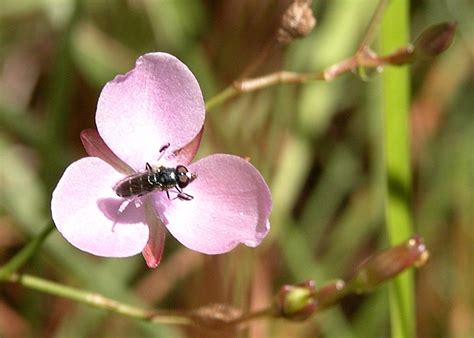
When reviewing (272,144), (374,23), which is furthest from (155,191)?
(272,144)

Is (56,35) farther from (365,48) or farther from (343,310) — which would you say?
(365,48)

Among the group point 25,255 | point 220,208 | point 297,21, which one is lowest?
point 25,255

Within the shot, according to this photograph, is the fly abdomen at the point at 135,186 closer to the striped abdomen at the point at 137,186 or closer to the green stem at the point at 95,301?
the striped abdomen at the point at 137,186

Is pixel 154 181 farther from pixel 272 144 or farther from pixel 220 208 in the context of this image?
pixel 272 144

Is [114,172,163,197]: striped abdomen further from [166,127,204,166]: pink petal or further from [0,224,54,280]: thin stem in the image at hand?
[0,224,54,280]: thin stem

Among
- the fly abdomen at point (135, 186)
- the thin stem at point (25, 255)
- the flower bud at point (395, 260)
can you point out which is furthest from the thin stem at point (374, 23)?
the thin stem at point (25, 255)

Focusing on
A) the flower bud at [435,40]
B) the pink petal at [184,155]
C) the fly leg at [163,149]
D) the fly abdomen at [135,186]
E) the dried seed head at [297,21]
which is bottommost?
the fly abdomen at [135,186]

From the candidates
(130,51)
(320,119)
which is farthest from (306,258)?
(130,51)
